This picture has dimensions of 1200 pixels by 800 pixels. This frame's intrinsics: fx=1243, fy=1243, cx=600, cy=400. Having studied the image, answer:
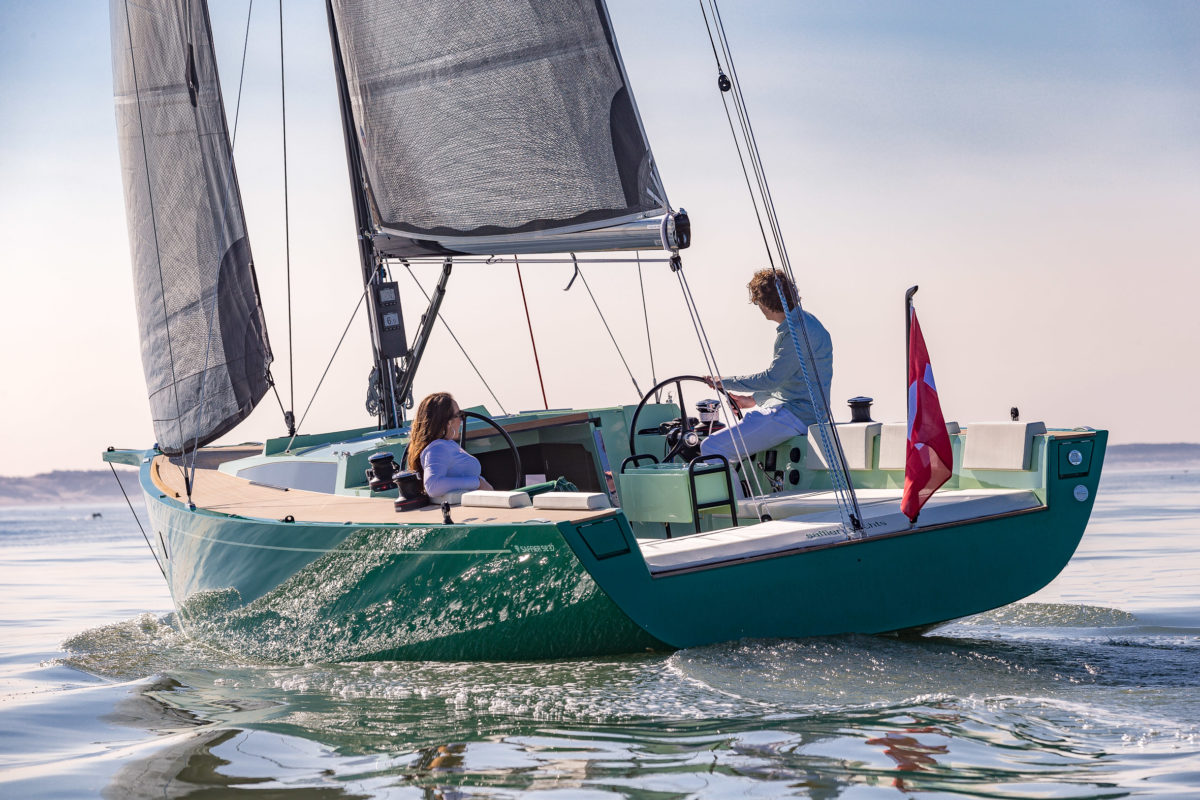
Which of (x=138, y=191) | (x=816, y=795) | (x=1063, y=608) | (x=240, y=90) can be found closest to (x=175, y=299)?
(x=138, y=191)

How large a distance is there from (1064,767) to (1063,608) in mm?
3762

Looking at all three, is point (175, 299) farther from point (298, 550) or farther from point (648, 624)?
point (648, 624)

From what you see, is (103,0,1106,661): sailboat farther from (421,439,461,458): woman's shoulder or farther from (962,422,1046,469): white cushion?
(421,439,461,458): woman's shoulder

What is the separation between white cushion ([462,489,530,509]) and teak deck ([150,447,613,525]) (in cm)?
4

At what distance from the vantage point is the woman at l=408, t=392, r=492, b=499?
5.46 m

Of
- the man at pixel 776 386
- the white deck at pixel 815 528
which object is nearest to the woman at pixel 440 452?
the white deck at pixel 815 528

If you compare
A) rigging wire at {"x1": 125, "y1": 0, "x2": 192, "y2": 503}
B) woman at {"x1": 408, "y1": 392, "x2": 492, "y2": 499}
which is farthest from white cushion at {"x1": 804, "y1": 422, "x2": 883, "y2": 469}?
rigging wire at {"x1": 125, "y1": 0, "x2": 192, "y2": 503}

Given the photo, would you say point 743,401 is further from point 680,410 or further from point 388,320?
point 388,320

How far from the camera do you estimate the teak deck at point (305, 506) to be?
15.7 ft

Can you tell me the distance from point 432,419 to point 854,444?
2.45 m

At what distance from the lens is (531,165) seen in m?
6.94

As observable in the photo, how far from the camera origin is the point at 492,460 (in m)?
7.33

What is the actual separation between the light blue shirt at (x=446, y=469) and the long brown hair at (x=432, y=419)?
0.04 metres

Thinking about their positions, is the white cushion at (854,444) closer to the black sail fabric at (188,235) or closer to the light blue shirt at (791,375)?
the light blue shirt at (791,375)
